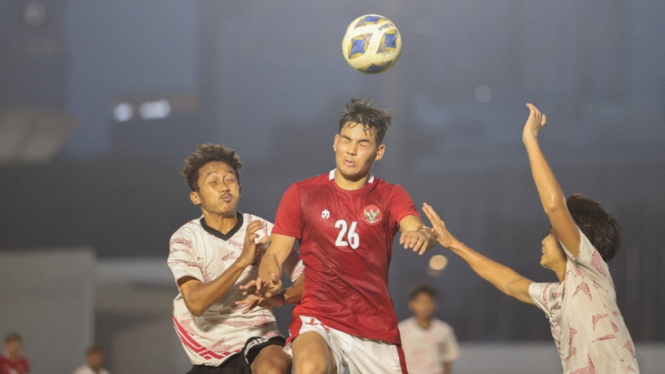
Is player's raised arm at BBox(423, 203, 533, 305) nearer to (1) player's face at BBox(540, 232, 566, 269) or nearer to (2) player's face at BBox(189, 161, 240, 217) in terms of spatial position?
(1) player's face at BBox(540, 232, 566, 269)

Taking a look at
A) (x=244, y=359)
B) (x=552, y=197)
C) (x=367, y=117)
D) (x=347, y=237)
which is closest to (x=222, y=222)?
(x=244, y=359)

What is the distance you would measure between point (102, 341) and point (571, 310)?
694 cm

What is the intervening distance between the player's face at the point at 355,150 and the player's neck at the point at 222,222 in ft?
2.01

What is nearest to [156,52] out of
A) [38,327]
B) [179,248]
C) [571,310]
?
[38,327]

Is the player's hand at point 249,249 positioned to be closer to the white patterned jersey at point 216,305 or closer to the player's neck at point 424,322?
the white patterned jersey at point 216,305

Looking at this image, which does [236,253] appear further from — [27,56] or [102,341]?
[27,56]

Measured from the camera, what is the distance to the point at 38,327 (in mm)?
9156

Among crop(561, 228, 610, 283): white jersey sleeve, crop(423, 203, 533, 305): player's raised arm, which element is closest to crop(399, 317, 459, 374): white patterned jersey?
crop(423, 203, 533, 305): player's raised arm

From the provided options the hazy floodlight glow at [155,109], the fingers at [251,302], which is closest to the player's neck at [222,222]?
the fingers at [251,302]

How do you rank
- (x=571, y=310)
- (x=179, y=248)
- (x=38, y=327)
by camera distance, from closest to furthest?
(x=571, y=310), (x=179, y=248), (x=38, y=327)

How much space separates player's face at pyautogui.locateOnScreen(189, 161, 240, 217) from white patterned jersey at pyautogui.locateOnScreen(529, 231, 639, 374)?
4.81ft

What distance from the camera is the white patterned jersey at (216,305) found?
377 centimetres

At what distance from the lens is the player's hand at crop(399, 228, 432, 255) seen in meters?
3.12

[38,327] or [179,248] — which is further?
[38,327]
